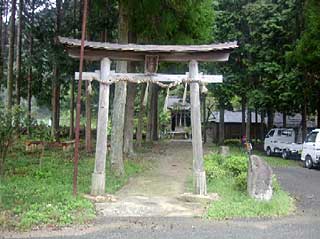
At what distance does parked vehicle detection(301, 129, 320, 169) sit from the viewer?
64.3 ft

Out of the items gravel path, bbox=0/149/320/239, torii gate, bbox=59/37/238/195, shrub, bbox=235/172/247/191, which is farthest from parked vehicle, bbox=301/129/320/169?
gravel path, bbox=0/149/320/239

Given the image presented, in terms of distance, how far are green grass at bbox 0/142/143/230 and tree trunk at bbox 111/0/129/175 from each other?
0.41 meters

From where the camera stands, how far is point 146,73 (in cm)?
1066

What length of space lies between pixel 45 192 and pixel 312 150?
44.2ft

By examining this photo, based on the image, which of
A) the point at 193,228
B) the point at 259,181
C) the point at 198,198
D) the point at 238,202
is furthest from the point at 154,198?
the point at 193,228

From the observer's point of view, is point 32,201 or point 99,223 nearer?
point 99,223

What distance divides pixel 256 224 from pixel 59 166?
816 centimetres

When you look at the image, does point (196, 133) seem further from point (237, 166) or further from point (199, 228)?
point (199, 228)

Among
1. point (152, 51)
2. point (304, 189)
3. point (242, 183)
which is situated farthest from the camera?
point (304, 189)

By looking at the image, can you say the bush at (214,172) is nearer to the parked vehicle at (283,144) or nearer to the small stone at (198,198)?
the small stone at (198,198)

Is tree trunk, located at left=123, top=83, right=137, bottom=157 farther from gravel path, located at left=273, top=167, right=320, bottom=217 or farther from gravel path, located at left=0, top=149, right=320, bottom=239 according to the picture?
gravel path, located at left=0, top=149, right=320, bottom=239

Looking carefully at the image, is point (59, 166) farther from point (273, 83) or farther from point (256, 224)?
point (273, 83)

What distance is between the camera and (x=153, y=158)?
19.8m

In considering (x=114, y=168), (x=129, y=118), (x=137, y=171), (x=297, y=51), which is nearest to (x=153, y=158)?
(x=129, y=118)
